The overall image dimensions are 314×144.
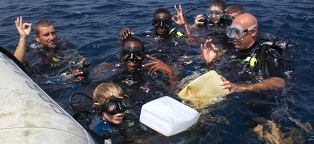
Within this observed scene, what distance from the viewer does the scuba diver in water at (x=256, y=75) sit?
4.90m

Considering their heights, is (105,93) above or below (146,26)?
above

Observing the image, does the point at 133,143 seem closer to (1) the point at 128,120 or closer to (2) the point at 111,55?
(1) the point at 128,120

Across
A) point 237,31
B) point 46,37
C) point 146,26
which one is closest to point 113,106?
point 237,31

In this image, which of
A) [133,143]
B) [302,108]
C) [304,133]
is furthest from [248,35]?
[133,143]

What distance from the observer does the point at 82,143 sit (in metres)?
2.95

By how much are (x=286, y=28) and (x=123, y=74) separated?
5460 millimetres

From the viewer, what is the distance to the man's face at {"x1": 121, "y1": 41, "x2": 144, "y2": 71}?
18.0 feet

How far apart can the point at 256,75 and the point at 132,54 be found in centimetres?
199

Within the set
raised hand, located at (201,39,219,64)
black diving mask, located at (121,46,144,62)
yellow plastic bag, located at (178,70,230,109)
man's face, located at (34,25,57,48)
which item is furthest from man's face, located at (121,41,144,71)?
man's face, located at (34,25,57,48)

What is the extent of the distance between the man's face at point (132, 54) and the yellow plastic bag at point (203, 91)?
0.92m

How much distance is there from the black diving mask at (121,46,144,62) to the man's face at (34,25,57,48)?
2.10m

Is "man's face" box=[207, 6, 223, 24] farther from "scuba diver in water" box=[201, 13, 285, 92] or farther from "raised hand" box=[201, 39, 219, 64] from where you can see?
"raised hand" box=[201, 39, 219, 64]

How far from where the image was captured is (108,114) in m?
4.15

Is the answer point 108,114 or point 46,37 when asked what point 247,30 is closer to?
point 108,114
